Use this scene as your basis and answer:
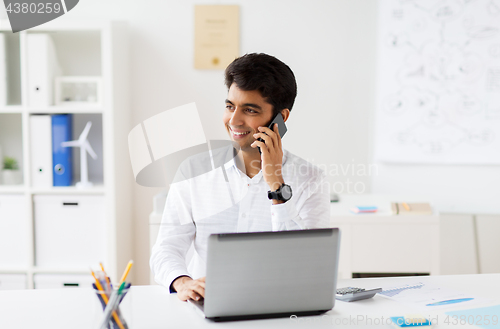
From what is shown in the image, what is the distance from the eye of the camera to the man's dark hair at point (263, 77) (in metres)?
1.64

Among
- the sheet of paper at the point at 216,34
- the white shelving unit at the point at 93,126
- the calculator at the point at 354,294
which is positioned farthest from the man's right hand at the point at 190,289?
the sheet of paper at the point at 216,34

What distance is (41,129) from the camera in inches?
97.6

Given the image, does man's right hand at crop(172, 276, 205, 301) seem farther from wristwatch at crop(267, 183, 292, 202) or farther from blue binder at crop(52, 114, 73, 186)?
blue binder at crop(52, 114, 73, 186)

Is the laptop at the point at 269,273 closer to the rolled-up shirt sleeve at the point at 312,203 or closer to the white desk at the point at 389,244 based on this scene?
the rolled-up shirt sleeve at the point at 312,203

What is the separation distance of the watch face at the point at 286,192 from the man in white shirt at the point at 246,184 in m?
0.02

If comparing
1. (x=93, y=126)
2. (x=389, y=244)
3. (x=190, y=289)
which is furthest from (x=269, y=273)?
(x=93, y=126)

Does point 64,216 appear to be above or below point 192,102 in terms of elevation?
below

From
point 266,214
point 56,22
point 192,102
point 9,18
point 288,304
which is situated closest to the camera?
point 288,304

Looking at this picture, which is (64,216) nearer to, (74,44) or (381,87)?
(74,44)

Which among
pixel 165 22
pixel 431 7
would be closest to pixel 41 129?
pixel 165 22

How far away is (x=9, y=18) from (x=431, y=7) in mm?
2316

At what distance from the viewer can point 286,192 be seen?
1539 millimetres

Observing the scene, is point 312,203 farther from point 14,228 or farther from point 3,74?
point 3,74

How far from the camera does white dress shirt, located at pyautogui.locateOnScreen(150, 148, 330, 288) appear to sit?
1636mm
